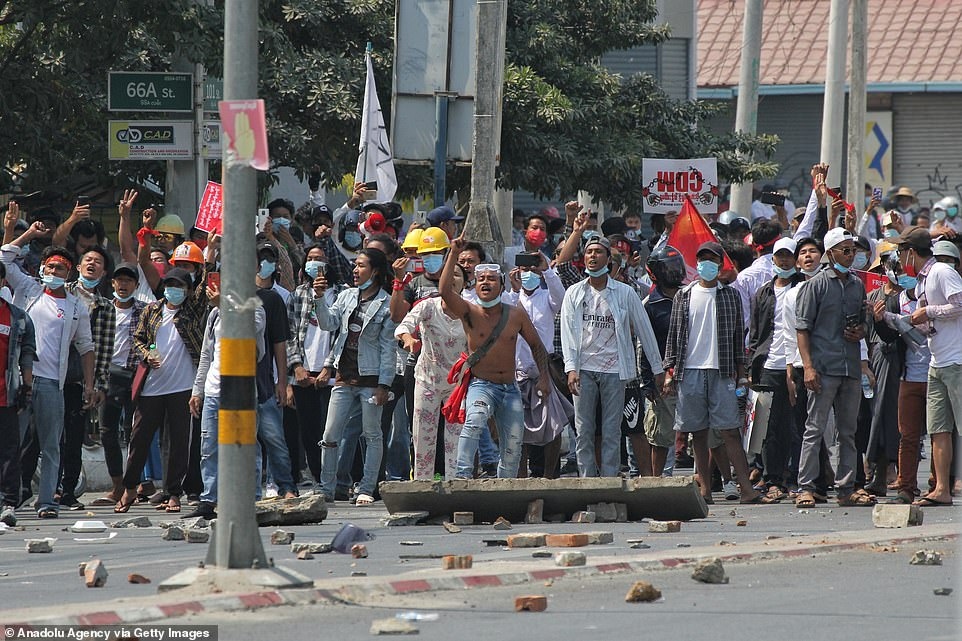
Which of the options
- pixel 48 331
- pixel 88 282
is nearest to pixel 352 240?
pixel 88 282

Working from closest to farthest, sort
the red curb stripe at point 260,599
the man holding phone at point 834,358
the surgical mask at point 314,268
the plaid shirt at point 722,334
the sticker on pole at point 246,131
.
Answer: the red curb stripe at point 260,599 < the sticker on pole at point 246,131 < the man holding phone at point 834,358 < the plaid shirt at point 722,334 < the surgical mask at point 314,268

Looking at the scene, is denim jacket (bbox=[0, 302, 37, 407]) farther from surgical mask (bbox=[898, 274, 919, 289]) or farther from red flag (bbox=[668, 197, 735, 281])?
surgical mask (bbox=[898, 274, 919, 289])

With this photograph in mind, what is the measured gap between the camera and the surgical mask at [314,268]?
14.0 meters

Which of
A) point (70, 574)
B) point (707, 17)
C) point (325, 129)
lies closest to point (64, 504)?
point (70, 574)

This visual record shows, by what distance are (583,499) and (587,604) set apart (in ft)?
11.9

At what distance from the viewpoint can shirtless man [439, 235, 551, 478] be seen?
1234 centimetres

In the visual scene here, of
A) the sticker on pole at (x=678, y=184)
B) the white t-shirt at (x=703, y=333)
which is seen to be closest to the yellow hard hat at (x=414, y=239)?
the white t-shirt at (x=703, y=333)

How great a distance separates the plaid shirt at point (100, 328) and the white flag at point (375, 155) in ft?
12.1

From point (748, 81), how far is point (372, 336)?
12.1m

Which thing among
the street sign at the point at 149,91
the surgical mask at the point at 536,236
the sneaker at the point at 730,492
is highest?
the street sign at the point at 149,91

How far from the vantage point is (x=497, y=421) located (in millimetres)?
12703

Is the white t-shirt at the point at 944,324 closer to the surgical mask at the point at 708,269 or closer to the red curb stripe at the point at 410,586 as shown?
the surgical mask at the point at 708,269

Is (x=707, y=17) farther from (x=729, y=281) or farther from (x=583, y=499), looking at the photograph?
(x=583, y=499)

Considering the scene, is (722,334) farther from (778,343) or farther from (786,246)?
(786,246)
